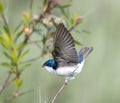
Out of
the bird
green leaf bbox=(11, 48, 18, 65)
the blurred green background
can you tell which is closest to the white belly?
the bird

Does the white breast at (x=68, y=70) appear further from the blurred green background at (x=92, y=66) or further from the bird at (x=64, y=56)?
the blurred green background at (x=92, y=66)

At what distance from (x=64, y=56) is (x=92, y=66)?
67.7 inches

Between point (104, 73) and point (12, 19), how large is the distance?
660 millimetres

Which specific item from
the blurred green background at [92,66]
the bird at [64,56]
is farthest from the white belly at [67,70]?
the blurred green background at [92,66]

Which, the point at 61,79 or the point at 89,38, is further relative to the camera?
the point at 89,38

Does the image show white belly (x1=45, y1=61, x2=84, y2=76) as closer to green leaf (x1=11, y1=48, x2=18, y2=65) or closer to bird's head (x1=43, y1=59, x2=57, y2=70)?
bird's head (x1=43, y1=59, x2=57, y2=70)

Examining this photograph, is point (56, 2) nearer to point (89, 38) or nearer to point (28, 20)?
point (28, 20)

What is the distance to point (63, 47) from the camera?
2.10 m

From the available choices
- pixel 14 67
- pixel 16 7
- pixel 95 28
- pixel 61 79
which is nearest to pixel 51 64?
pixel 14 67

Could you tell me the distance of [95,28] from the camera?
4.09 m

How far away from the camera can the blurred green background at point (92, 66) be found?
11.7ft

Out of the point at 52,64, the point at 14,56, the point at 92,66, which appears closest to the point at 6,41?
the point at 14,56

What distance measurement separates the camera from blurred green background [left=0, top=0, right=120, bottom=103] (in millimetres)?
3576

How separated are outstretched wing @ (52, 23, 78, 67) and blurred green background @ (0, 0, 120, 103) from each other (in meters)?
1.21
